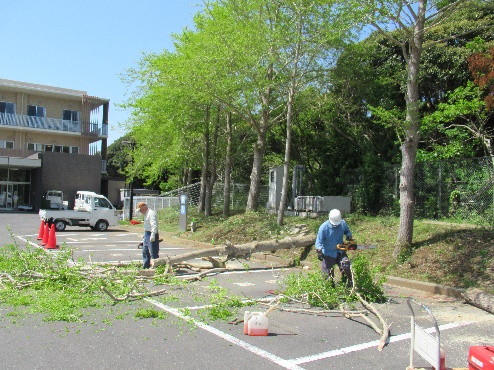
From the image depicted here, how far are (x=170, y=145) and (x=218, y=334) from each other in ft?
64.7

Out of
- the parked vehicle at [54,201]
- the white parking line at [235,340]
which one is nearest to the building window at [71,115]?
the parked vehicle at [54,201]

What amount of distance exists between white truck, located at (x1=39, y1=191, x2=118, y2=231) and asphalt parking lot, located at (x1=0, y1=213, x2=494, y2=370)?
16.5 m

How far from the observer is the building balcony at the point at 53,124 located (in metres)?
43.6

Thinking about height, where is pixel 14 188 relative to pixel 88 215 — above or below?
above

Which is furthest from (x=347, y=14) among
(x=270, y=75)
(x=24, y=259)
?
(x=24, y=259)

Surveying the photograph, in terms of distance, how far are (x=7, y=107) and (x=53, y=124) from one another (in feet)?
13.7

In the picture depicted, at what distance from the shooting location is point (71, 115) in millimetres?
47312

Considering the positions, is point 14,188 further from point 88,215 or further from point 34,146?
point 88,215

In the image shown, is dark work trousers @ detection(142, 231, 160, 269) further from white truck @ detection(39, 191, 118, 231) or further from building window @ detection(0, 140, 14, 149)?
building window @ detection(0, 140, 14, 149)

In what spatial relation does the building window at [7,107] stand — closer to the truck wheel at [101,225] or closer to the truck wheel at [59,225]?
the truck wheel at [101,225]

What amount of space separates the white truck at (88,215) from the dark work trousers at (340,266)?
1751 centimetres

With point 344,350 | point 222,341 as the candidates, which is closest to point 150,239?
point 222,341

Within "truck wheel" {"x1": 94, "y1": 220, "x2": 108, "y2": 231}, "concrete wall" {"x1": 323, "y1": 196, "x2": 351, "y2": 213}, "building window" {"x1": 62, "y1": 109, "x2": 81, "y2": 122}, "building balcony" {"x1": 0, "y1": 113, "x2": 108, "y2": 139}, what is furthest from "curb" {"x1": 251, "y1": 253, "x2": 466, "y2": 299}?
"building window" {"x1": 62, "y1": 109, "x2": 81, "y2": 122}

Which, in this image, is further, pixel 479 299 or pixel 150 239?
pixel 150 239
